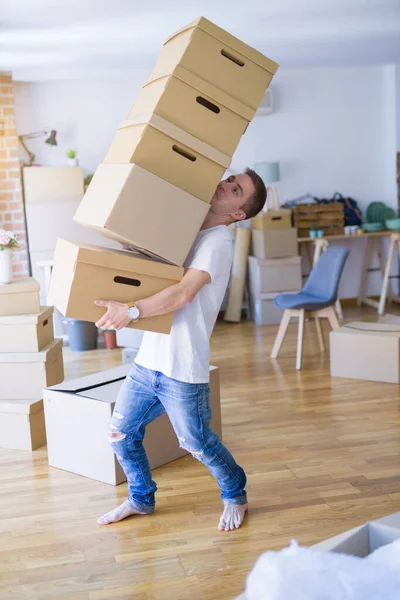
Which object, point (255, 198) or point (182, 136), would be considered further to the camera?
point (255, 198)

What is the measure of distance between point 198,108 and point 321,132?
5.69 meters

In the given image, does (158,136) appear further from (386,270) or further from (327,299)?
(386,270)

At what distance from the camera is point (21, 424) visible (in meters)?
3.71

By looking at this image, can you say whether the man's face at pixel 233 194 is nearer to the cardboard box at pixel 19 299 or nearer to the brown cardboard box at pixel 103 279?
the brown cardboard box at pixel 103 279

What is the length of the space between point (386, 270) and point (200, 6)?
354cm

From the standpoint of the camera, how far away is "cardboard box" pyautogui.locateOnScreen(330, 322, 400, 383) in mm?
4602

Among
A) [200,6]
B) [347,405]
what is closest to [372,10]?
[200,6]

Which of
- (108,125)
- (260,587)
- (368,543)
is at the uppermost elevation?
(108,125)

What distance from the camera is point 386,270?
7316 millimetres

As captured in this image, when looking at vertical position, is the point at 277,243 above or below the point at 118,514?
above

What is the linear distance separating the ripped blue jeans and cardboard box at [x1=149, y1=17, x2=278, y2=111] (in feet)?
3.26

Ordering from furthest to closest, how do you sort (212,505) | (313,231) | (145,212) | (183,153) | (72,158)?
(313,231), (72,158), (212,505), (183,153), (145,212)

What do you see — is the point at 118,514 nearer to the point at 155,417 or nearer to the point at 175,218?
the point at 155,417

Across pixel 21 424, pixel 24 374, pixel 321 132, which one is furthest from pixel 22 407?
pixel 321 132
